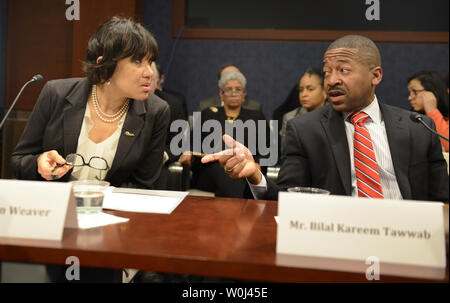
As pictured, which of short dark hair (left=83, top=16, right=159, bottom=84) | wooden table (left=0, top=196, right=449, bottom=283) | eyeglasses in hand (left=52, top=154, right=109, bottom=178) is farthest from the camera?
short dark hair (left=83, top=16, right=159, bottom=84)

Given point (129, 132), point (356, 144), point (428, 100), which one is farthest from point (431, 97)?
point (129, 132)

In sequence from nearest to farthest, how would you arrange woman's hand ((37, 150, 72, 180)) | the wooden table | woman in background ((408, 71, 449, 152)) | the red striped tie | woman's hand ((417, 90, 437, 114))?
1. the wooden table
2. woman's hand ((37, 150, 72, 180))
3. the red striped tie
4. woman in background ((408, 71, 449, 152))
5. woman's hand ((417, 90, 437, 114))

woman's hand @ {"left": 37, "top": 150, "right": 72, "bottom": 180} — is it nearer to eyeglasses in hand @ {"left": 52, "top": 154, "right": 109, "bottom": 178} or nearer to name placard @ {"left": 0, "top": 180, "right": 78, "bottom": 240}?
eyeglasses in hand @ {"left": 52, "top": 154, "right": 109, "bottom": 178}

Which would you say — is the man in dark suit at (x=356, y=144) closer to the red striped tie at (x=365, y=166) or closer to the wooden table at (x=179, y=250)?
the red striped tie at (x=365, y=166)

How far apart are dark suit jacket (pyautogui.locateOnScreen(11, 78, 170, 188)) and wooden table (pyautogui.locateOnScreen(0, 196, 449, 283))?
714mm

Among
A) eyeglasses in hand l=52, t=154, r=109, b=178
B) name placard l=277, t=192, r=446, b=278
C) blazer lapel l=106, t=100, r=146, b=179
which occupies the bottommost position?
name placard l=277, t=192, r=446, b=278

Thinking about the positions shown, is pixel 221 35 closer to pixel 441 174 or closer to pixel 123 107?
pixel 123 107

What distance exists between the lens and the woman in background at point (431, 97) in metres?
3.61

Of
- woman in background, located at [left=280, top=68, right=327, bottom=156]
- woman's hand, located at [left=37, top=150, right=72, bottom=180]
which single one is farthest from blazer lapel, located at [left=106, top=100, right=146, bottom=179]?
woman in background, located at [left=280, top=68, right=327, bottom=156]

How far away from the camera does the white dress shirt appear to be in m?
1.64

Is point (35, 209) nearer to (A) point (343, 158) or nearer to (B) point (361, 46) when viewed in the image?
(A) point (343, 158)

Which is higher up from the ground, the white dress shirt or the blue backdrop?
the blue backdrop

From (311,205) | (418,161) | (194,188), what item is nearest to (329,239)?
(311,205)

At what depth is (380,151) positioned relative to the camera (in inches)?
66.1
